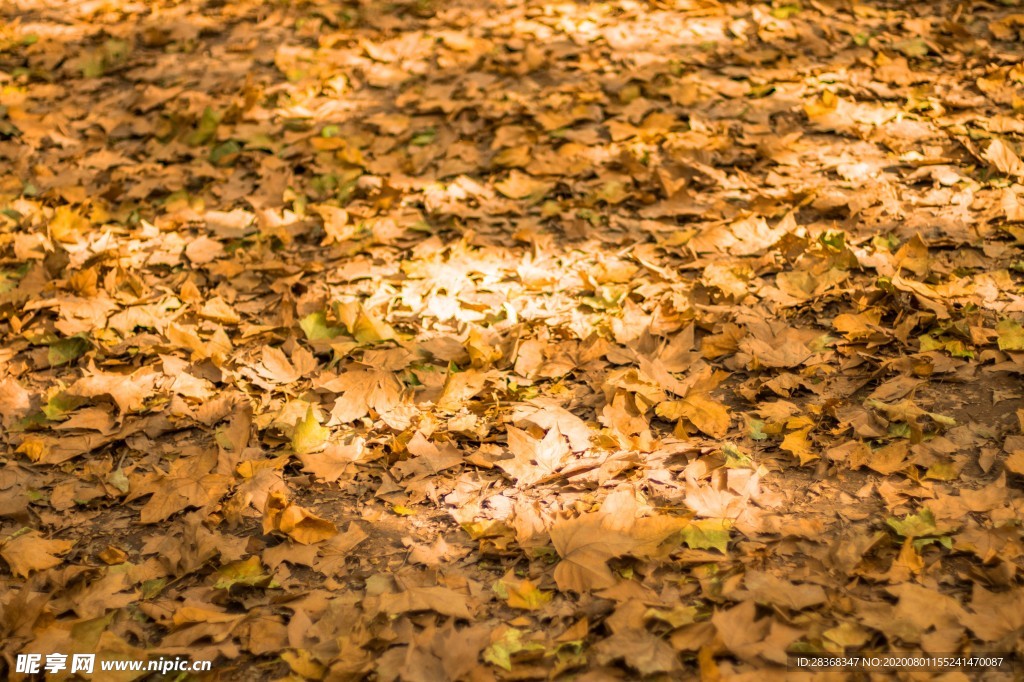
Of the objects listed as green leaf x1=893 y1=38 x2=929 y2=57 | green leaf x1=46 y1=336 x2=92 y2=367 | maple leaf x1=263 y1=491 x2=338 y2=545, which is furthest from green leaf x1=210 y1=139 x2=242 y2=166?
green leaf x1=893 y1=38 x2=929 y2=57

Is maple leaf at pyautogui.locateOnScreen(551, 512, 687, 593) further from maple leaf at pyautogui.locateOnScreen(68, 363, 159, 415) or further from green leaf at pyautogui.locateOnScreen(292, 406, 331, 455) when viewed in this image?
maple leaf at pyautogui.locateOnScreen(68, 363, 159, 415)

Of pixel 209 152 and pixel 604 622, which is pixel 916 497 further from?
pixel 209 152

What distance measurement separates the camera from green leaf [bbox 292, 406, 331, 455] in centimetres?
259

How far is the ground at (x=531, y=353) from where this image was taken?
201 cm

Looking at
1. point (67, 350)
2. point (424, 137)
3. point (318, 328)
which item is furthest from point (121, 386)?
point (424, 137)

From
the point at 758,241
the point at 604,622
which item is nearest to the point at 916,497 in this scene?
the point at 604,622

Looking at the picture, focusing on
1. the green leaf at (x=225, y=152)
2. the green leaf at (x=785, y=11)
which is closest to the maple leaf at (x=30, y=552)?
the green leaf at (x=225, y=152)

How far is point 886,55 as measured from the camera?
4227mm

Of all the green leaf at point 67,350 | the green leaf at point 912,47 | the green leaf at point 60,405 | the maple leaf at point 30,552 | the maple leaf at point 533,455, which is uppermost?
the green leaf at point 912,47

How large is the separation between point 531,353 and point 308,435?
0.76m

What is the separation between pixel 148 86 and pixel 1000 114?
431cm

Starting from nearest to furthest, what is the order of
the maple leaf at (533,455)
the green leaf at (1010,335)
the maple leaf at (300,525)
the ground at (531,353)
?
the ground at (531,353) < the maple leaf at (300,525) < the maple leaf at (533,455) < the green leaf at (1010,335)

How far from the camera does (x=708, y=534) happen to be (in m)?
2.13

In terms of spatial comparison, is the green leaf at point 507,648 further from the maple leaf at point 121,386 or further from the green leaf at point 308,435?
the maple leaf at point 121,386
